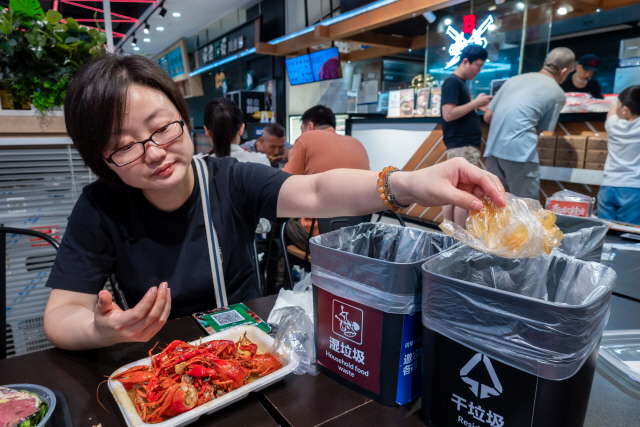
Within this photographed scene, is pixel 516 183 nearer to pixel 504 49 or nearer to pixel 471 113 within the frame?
pixel 471 113

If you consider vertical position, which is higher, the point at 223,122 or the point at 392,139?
the point at 223,122

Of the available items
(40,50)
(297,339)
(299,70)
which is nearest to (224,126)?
(40,50)

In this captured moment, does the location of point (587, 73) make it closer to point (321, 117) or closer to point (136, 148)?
point (321, 117)

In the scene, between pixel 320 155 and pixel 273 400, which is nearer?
pixel 273 400

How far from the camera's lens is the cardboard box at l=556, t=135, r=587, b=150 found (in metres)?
3.77

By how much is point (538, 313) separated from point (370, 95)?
8.68 meters

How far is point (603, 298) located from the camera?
0.55 m

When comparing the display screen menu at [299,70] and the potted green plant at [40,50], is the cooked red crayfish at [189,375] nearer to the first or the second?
the potted green plant at [40,50]

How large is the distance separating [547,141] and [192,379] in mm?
4215

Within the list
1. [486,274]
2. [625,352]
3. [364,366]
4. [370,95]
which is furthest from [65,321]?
[370,95]

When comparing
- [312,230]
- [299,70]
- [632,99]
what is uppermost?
[299,70]

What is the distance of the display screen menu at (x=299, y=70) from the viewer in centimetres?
734

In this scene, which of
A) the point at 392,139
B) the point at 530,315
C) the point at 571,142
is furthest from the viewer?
the point at 392,139

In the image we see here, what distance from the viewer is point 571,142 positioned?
383 centimetres
